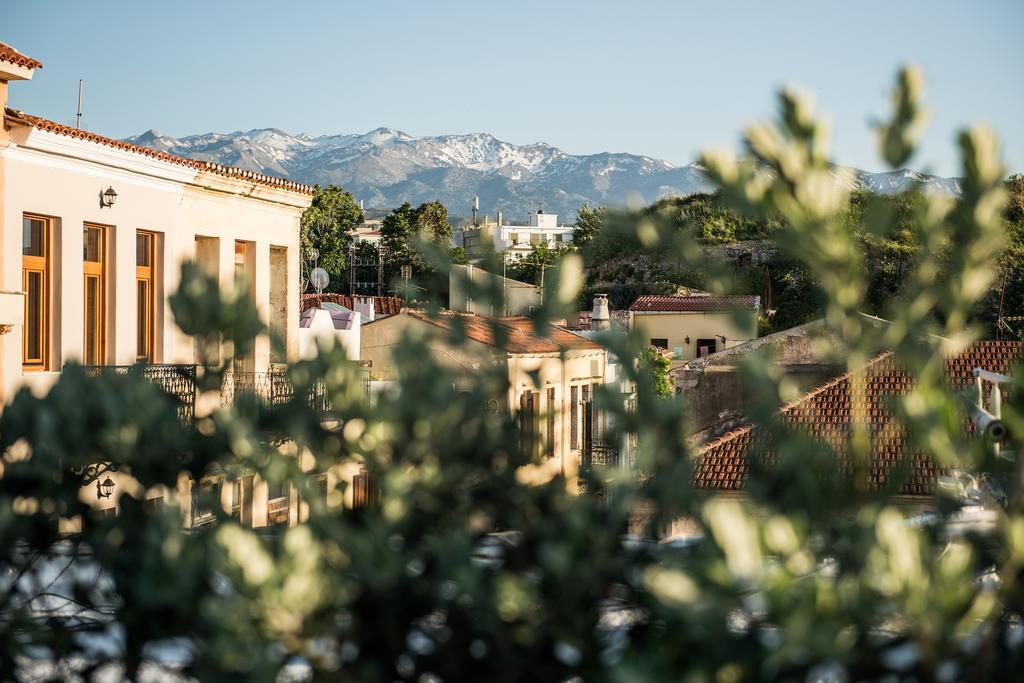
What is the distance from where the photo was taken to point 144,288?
53.2ft

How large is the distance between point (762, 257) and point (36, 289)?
4586 centimetres

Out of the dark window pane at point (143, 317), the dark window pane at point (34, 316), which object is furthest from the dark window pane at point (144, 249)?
the dark window pane at point (34, 316)

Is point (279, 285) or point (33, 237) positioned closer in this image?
point (33, 237)

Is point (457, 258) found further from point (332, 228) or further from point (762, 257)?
point (332, 228)

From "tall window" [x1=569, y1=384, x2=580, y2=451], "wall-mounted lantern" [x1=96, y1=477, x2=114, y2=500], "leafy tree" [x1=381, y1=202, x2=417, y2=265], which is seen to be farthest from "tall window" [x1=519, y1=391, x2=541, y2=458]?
"leafy tree" [x1=381, y1=202, x2=417, y2=265]

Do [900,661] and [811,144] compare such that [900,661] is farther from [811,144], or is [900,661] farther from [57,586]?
[57,586]

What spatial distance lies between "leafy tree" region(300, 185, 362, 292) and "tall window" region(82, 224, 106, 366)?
5010 cm

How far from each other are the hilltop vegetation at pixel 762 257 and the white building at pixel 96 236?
Answer: 547cm

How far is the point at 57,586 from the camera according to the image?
4.09 m

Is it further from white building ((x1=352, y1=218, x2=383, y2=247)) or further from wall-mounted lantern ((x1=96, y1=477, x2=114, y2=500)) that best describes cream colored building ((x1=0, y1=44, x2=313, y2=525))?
white building ((x1=352, y1=218, x2=383, y2=247))

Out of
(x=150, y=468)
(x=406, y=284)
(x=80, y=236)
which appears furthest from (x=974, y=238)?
(x=80, y=236)

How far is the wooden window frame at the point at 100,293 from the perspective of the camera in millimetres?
14922

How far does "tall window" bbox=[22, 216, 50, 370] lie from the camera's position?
14023mm

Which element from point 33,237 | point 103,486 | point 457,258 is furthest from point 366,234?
point 457,258
